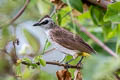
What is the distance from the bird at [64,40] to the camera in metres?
1.89

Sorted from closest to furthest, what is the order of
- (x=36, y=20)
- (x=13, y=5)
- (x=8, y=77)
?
(x=8, y=77), (x=13, y=5), (x=36, y=20)

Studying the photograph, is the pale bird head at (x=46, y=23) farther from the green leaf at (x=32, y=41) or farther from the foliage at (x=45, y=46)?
the green leaf at (x=32, y=41)

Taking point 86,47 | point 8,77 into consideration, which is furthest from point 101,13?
point 8,77

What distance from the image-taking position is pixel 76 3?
158 cm

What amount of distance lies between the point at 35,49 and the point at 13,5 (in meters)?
0.44

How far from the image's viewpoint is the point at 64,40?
2156mm

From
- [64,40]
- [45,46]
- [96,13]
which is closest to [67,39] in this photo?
[64,40]

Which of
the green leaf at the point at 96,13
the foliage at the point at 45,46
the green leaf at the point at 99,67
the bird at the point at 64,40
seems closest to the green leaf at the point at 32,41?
the foliage at the point at 45,46

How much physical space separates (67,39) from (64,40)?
45 millimetres

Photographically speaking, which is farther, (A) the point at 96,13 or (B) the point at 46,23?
(B) the point at 46,23

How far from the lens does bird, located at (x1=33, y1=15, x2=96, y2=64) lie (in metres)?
1.89

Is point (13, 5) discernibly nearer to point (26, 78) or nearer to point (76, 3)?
point (76, 3)

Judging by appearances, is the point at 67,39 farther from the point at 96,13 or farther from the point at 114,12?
the point at 114,12

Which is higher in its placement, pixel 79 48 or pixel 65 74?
pixel 65 74
